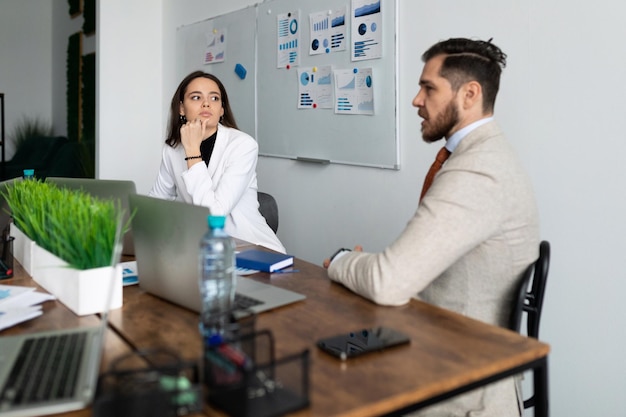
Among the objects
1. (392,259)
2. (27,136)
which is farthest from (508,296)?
(27,136)

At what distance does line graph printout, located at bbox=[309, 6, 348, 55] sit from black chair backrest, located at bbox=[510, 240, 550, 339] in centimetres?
190

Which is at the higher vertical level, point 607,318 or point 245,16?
point 245,16

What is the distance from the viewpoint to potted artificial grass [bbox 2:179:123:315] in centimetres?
143

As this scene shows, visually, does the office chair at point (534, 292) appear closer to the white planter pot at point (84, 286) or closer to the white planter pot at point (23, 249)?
the white planter pot at point (84, 286)

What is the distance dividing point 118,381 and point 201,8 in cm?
407

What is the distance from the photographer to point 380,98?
3045 mm

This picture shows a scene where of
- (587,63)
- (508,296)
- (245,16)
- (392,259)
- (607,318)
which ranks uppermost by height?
(245,16)

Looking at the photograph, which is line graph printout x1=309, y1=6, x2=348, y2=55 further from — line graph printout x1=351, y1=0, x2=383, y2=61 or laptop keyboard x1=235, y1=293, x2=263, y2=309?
laptop keyboard x1=235, y1=293, x2=263, y2=309

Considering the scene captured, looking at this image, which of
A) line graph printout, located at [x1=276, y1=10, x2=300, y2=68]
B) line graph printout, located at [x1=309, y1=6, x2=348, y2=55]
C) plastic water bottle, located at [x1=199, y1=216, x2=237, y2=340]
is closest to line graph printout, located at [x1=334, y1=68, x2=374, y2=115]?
line graph printout, located at [x1=309, y1=6, x2=348, y2=55]

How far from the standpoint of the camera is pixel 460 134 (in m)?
1.72

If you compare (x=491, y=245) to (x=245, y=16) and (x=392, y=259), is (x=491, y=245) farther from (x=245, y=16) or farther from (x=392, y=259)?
(x=245, y=16)

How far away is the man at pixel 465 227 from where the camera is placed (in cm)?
147

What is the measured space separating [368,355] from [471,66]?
3.00 feet

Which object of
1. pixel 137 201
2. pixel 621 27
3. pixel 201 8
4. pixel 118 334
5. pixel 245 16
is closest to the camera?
pixel 118 334
